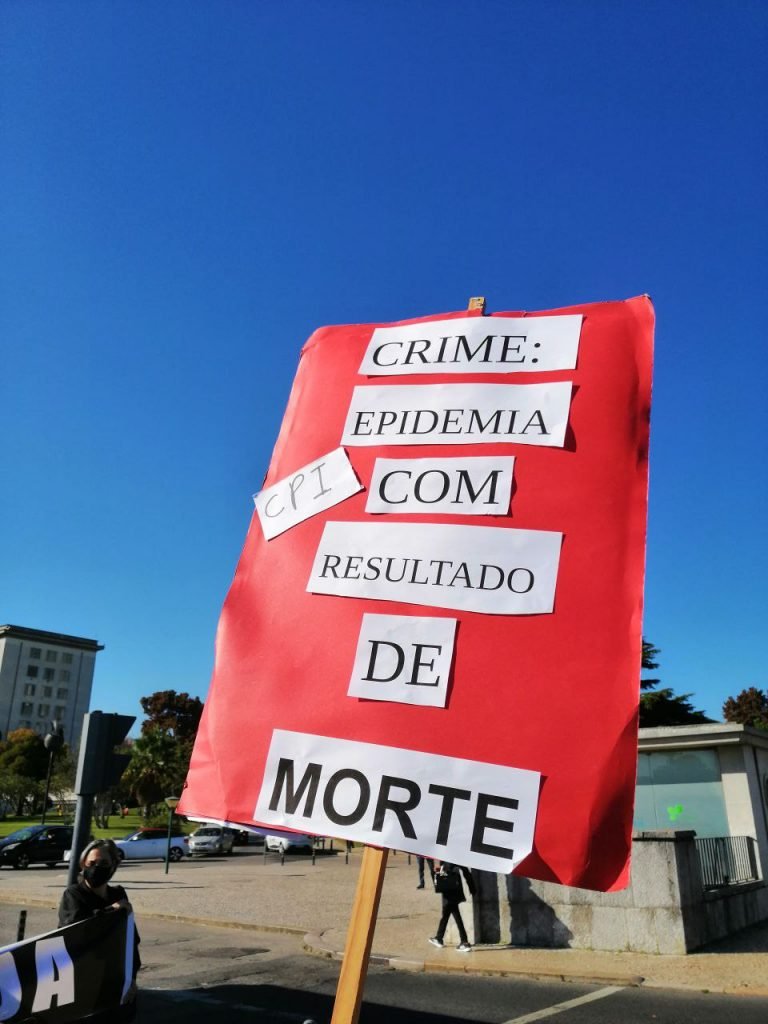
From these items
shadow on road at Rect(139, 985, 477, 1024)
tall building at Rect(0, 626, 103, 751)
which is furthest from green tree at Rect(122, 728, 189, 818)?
tall building at Rect(0, 626, 103, 751)

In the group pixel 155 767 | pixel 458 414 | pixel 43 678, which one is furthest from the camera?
pixel 43 678

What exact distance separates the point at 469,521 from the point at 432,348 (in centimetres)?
89

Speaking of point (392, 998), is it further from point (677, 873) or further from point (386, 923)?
point (386, 923)

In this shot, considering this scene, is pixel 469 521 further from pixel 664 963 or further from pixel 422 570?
pixel 664 963

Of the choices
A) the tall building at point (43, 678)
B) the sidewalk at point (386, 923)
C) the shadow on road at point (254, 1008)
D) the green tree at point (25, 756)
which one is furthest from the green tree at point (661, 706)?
the tall building at point (43, 678)

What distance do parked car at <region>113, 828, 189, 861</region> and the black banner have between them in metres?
31.9

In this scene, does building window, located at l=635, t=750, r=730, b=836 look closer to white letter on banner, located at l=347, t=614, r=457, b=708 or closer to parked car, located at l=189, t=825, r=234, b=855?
white letter on banner, located at l=347, t=614, r=457, b=708

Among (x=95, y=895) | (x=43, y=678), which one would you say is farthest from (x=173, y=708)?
(x=95, y=895)

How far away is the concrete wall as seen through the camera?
10.7 metres

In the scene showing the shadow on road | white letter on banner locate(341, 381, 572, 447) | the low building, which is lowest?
the shadow on road

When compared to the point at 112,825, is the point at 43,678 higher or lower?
higher

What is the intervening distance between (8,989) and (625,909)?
9.08 m

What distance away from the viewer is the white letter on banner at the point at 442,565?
2537 millimetres

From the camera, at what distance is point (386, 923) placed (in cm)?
1365
